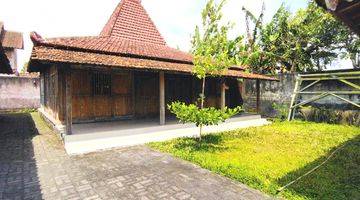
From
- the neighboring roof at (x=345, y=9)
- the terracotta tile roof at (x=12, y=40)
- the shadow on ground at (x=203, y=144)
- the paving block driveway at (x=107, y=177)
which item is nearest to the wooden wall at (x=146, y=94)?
the shadow on ground at (x=203, y=144)

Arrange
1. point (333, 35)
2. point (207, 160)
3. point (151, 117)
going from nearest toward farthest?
point (207, 160), point (151, 117), point (333, 35)

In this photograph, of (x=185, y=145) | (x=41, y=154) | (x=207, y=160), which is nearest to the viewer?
(x=207, y=160)

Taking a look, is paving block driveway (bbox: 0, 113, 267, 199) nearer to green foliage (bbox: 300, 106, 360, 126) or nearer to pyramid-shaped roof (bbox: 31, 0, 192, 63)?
pyramid-shaped roof (bbox: 31, 0, 192, 63)

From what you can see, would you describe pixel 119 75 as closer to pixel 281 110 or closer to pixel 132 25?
pixel 132 25

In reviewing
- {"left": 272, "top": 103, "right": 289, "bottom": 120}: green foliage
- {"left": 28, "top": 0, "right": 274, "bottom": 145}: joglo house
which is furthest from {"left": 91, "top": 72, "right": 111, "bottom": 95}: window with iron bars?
{"left": 272, "top": 103, "right": 289, "bottom": 120}: green foliage

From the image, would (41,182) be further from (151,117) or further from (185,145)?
(151,117)

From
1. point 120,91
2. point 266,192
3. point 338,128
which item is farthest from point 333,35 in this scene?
point 266,192

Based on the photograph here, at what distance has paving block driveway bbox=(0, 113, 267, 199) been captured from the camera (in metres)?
4.48

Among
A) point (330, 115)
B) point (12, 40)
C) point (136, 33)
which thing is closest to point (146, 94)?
point (136, 33)

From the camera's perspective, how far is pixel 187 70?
9727mm

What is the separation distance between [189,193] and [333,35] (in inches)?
835

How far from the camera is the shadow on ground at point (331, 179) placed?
4586 millimetres

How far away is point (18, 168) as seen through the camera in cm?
573

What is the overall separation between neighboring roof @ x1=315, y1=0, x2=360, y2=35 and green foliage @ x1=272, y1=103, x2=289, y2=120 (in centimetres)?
1214
